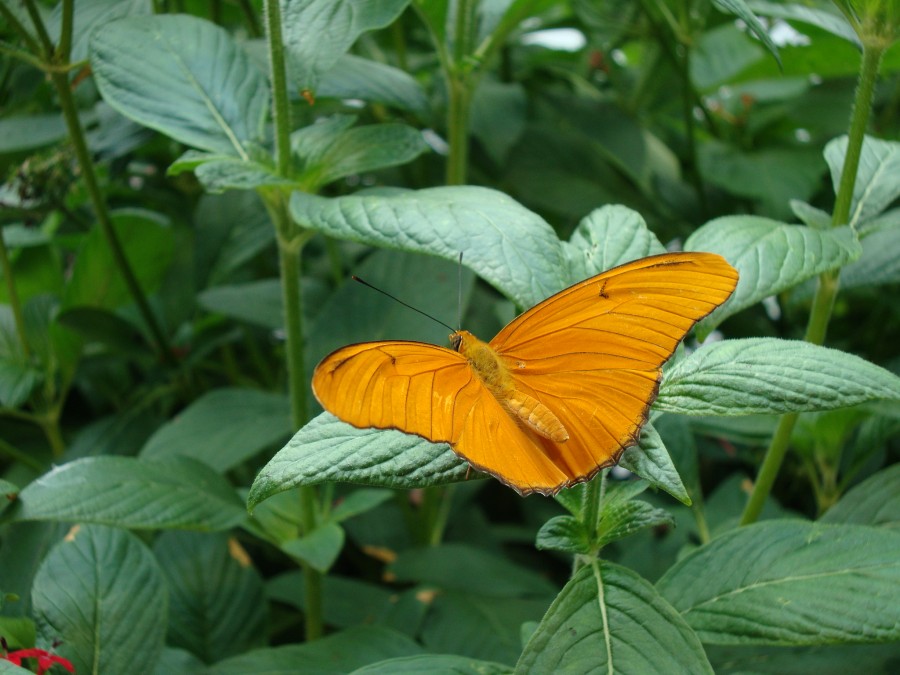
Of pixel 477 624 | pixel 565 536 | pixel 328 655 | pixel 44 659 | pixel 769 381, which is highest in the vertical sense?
pixel 769 381

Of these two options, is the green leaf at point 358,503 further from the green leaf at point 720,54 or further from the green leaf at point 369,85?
the green leaf at point 720,54

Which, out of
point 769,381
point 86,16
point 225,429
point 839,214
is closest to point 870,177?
point 839,214

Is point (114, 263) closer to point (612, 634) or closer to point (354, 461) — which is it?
point (354, 461)

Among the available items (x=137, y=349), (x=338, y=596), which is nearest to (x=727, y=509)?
(x=338, y=596)

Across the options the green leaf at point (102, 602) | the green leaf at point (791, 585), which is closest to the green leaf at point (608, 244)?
the green leaf at point (791, 585)

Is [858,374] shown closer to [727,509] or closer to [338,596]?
[727,509]

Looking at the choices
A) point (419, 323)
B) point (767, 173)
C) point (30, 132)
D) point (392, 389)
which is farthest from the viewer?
point (767, 173)
